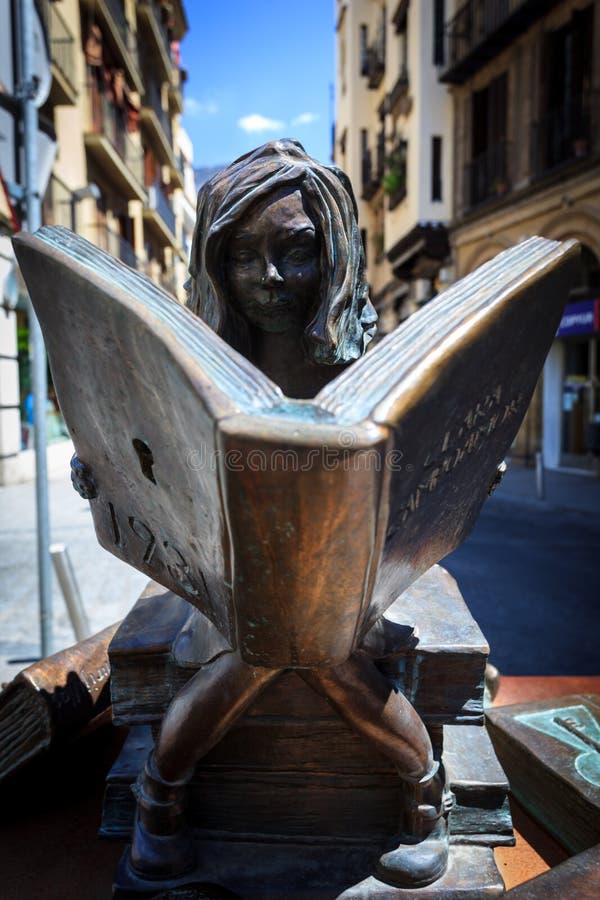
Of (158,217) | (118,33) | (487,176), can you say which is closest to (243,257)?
(487,176)

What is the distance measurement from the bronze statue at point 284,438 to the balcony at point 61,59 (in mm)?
10030

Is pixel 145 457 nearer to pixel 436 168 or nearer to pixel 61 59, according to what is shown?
pixel 61 59

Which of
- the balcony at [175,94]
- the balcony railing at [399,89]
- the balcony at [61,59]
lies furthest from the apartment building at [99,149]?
the balcony railing at [399,89]

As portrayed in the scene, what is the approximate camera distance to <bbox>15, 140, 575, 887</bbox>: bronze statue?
28.3 inches

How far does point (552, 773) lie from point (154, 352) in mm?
1309

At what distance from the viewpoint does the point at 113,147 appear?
1261 cm

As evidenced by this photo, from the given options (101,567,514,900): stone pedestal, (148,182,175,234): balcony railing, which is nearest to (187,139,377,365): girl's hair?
(101,567,514,900): stone pedestal

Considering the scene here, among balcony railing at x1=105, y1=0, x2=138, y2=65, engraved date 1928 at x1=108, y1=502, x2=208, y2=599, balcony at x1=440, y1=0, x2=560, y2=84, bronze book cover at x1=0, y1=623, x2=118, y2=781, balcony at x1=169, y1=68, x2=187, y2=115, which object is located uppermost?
balcony at x1=169, y1=68, x2=187, y2=115

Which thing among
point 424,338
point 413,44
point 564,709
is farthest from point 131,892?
point 413,44

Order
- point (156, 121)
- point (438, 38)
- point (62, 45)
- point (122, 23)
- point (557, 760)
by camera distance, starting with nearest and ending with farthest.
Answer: point (557, 760), point (62, 45), point (438, 38), point (122, 23), point (156, 121)

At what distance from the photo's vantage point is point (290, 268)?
1.29 m

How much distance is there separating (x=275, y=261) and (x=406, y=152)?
14.9 m

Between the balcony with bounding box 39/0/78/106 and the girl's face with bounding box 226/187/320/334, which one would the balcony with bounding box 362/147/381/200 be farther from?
the girl's face with bounding box 226/187/320/334

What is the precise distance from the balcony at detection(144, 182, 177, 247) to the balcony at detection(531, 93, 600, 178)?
10.0 metres
